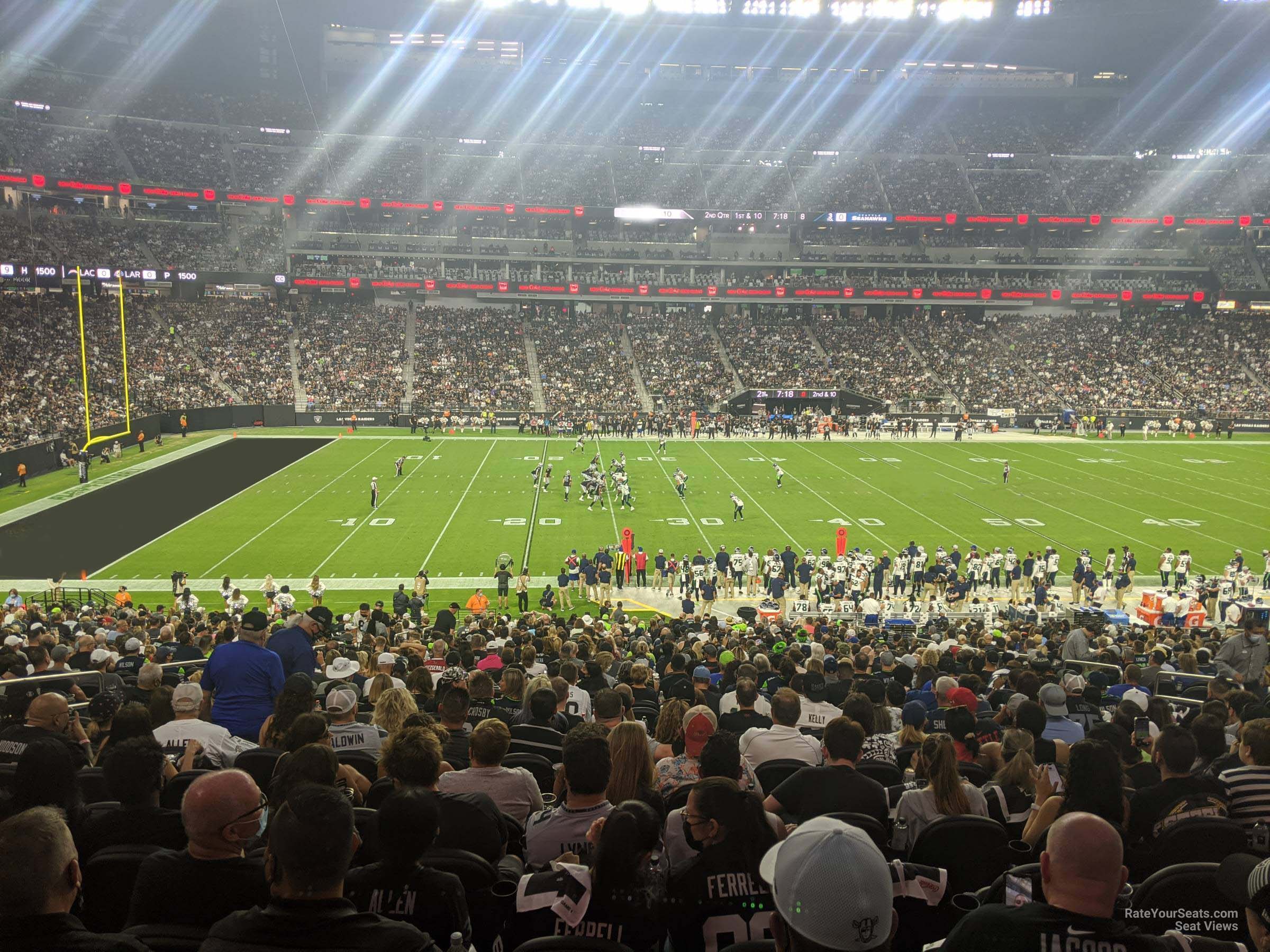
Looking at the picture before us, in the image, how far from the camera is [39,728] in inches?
241

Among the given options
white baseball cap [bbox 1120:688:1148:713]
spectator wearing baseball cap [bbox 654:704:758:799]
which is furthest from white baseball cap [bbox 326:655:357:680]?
white baseball cap [bbox 1120:688:1148:713]

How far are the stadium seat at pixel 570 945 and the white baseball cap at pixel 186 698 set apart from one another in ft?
14.5

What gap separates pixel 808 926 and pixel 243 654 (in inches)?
→ 255

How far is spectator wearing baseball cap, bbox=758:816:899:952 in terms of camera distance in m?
2.37

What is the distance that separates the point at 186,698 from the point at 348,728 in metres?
1.23

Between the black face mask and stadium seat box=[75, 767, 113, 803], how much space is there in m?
3.39

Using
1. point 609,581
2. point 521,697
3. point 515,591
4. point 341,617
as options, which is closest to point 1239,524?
point 609,581

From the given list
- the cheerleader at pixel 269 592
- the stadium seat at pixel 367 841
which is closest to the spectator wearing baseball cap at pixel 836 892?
the stadium seat at pixel 367 841

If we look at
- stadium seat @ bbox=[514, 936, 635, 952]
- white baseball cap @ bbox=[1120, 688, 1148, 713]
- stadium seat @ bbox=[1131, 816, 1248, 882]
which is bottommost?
white baseball cap @ bbox=[1120, 688, 1148, 713]

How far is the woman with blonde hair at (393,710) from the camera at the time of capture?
682 cm

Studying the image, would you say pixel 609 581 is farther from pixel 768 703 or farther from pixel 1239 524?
pixel 1239 524

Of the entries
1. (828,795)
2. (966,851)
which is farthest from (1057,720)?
(828,795)

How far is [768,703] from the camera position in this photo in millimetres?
8773

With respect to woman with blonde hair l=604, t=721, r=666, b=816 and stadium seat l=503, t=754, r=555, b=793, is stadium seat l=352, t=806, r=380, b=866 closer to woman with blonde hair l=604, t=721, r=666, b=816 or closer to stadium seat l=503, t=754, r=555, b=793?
woman with blonde hair l=604, t=721, r=666, b=816
